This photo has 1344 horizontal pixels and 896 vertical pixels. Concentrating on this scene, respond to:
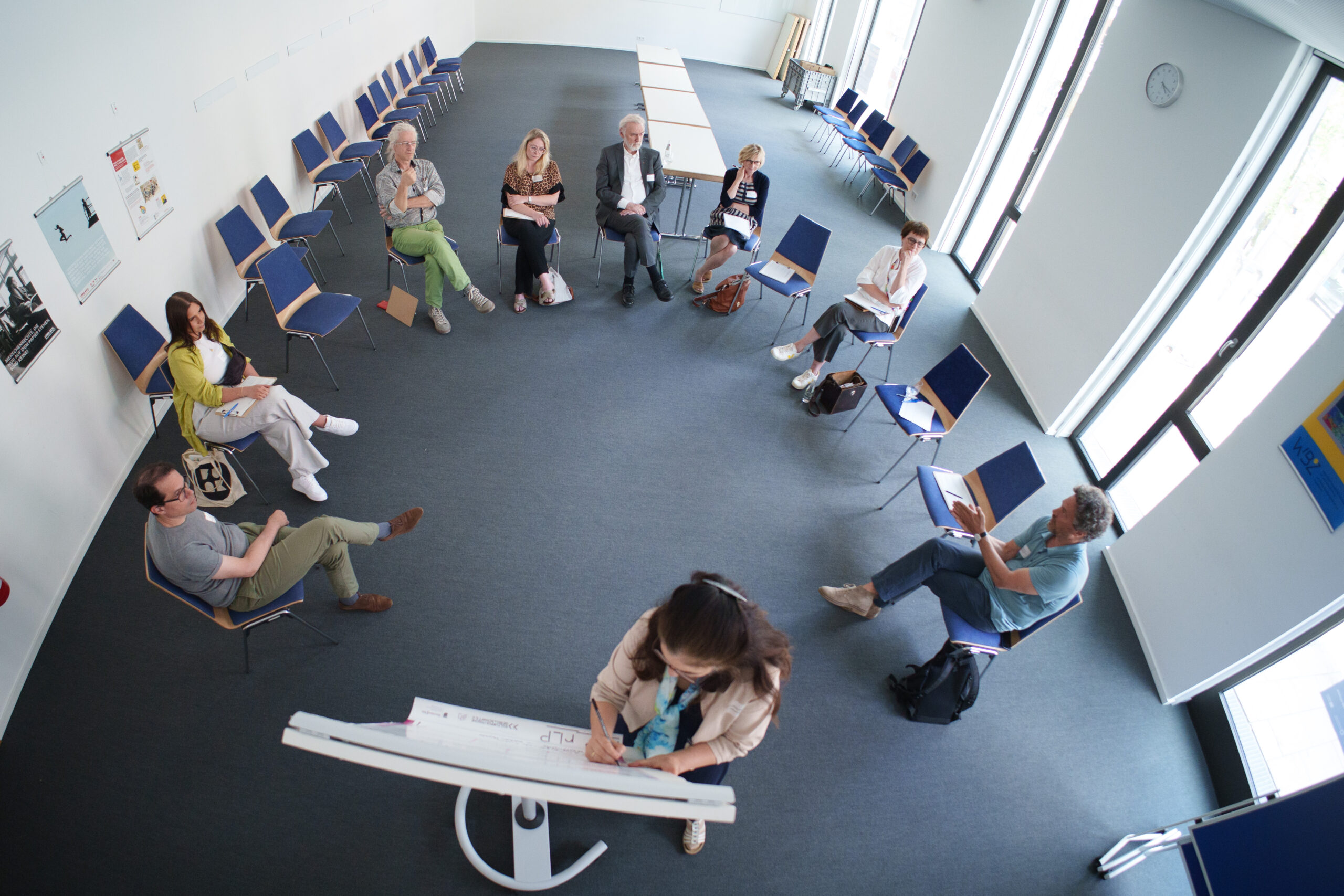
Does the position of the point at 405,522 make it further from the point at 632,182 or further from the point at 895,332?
the point at 895,332

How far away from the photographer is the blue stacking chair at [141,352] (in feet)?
11.2

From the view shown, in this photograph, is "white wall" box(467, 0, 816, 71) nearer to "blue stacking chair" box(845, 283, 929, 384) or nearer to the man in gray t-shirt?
"blue stacking chair" box(845, 283, 929, 384)

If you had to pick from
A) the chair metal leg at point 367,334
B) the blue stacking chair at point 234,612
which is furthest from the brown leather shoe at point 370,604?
the chair metal leg at point 367,334

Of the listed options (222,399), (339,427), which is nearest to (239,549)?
(222,399)

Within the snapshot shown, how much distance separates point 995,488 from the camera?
3.61 m

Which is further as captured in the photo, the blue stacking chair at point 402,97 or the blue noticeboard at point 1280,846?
the blue stacking chair at point 402,97

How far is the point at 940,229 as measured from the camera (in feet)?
24.7

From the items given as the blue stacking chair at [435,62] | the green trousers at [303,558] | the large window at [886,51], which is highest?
the large window at [886,51]

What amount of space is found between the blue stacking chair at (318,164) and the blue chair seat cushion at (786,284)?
12.5 ft

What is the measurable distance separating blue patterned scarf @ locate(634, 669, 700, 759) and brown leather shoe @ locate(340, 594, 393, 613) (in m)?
1.67

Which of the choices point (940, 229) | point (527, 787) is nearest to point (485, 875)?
point (527, 787)

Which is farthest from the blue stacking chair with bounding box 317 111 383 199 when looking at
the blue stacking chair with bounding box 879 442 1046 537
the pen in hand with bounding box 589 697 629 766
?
the pen in hand with bounding box 589 697 629 766

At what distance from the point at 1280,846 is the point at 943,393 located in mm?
2731

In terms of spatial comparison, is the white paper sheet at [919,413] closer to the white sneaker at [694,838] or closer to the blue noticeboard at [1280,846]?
the blue noticeboard at [1280,846]
